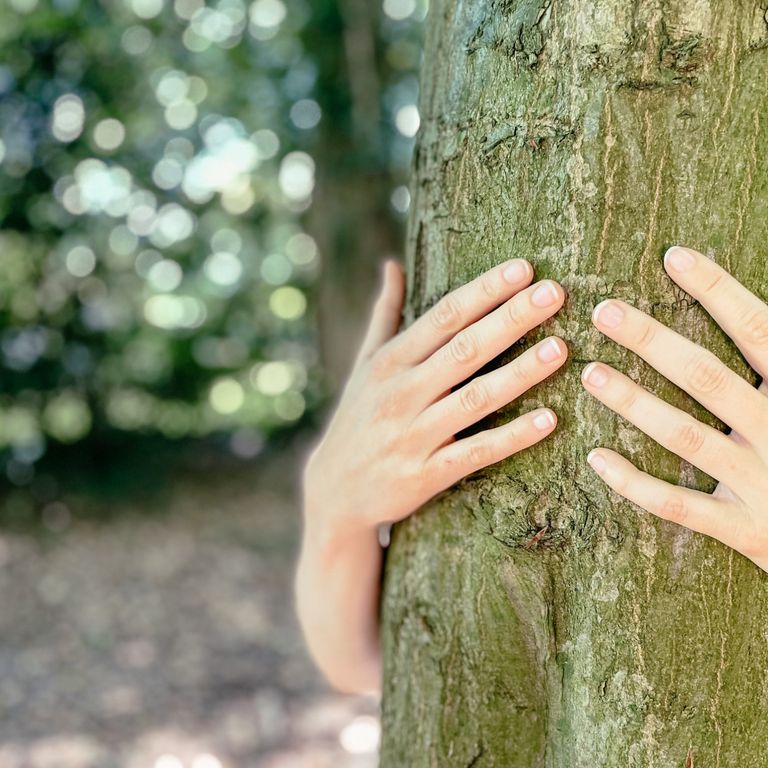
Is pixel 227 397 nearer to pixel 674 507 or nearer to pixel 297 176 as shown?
pixel 297 176

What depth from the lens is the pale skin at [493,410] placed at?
112 cm

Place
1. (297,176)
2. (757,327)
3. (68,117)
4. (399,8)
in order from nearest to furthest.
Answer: (757,327) → (399,8) → (68,117) → (297,176)

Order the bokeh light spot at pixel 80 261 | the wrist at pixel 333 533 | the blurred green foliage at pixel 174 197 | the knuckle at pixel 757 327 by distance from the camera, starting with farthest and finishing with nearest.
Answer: the bokeh light spot at pixel 80 261, the blurred green foliage at pixel 174 197, the wrist at pixel 333 533, the knuckle at pixel 757 327

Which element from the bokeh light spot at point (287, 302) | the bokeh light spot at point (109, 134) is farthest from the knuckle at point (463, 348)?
the bokeh light spot at point (287, 302)

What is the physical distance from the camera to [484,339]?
48.6 inches

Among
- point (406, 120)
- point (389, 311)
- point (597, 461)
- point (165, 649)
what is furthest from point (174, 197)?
point (597, 461)

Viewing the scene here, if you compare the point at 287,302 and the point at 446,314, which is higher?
the point at 446,314

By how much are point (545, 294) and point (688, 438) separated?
0.27 metres

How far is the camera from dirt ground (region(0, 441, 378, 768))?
4.14 m

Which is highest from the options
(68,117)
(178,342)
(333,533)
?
(68,117)

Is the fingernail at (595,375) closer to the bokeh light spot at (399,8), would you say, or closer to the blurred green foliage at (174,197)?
the blurred green foliage at (174,197)

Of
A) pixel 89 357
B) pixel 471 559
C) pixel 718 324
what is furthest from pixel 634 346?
pixel 89 357

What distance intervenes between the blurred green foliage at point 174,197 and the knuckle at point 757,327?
4.82 metres

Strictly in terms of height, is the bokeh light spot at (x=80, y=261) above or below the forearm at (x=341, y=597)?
→ above
